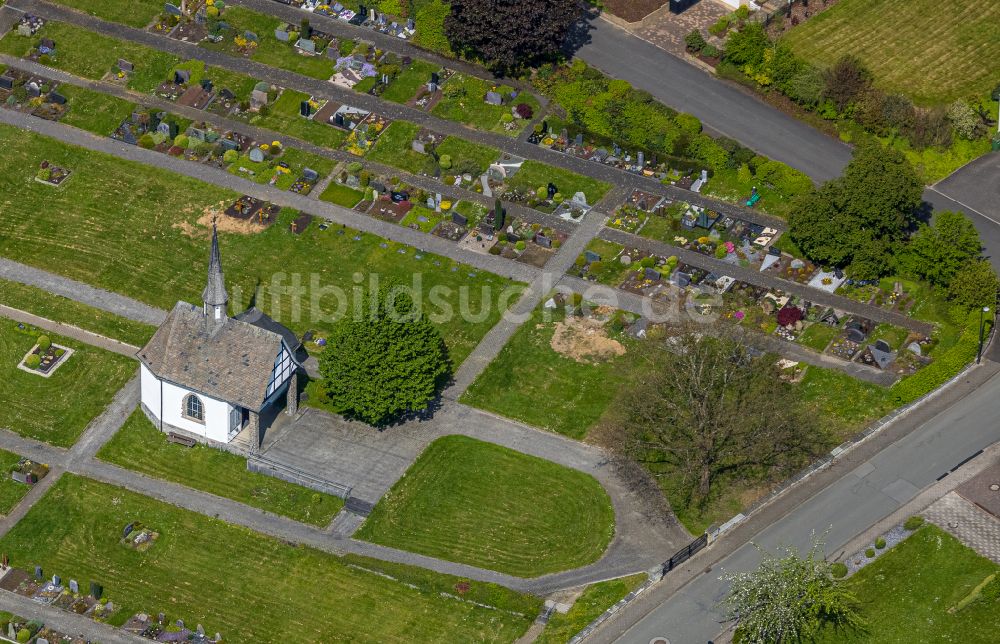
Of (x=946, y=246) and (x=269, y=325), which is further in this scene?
(x=946, y=246)

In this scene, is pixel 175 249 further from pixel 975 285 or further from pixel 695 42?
pixel 975 285

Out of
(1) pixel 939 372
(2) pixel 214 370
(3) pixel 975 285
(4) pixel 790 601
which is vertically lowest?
(2) pixel 214 370

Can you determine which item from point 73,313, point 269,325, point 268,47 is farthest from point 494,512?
point 268,47

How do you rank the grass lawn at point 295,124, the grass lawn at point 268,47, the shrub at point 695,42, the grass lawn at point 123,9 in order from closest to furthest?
the grass lawn at point 295,124 → the grass lawn at point 268,47 → the shrub at point 695,42 → the grass lawn at point 123,9

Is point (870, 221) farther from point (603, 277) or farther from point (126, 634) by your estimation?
point (126, 634)

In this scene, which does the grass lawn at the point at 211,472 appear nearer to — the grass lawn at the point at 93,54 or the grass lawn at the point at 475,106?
the grass lawn at the point at 93,54

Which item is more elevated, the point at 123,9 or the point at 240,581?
the point at 123,9

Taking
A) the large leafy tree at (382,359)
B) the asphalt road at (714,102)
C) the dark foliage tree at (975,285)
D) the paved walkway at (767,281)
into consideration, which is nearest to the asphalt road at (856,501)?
the dark foliage tree at (975,285)
